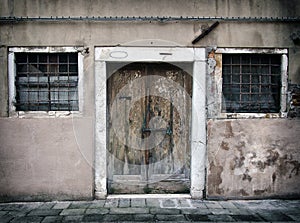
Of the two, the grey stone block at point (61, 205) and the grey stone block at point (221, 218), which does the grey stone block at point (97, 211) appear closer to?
the grey stone block at point (61, 205)

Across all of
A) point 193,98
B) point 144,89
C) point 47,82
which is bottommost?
point 193,98

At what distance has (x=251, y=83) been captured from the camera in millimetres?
5023

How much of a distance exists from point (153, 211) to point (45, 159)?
6.66 feet

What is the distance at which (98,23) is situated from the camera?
15.7 ft

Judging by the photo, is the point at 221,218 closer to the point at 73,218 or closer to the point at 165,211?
the point at 165,211

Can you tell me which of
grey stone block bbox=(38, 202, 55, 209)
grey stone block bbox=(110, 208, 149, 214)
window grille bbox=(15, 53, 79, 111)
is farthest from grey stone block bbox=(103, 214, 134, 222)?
window grille bbox=(15, 53, 79, 111)

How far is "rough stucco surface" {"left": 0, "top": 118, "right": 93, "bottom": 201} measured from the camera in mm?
4801

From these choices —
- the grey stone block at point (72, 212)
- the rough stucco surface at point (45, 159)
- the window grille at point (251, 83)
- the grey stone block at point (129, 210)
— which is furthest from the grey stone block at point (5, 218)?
the window grille at point (251, 83)

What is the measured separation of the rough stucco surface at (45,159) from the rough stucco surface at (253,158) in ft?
7.12

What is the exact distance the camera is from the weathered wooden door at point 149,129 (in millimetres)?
5148

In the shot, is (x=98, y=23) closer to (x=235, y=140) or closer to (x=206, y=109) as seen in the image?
(x=206, y=109)

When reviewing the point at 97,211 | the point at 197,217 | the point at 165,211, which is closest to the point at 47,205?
the point at 97,211

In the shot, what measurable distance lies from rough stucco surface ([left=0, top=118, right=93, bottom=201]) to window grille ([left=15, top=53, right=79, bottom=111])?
1.06 feet

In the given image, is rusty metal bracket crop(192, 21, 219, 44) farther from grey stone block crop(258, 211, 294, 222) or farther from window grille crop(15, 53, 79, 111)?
grey stone block crop(258, 211, 294, 222)
